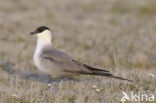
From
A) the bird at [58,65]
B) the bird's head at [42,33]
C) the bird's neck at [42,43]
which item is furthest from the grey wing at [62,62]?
the bird's head at [42,33]

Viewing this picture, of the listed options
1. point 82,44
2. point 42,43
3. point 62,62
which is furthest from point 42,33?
point 82,44

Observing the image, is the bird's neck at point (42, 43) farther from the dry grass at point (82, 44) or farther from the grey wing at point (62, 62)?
the dry grass at point (82, 44)

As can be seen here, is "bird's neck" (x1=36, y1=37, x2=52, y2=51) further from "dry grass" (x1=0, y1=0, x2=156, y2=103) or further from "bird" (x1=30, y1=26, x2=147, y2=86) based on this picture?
"dry grass" (x1=0, y1=0, x2=156, y2=103)

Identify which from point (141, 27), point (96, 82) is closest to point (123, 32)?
point (141, 27)

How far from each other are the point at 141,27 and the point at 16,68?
258 inches

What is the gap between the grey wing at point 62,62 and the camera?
6.25 metres

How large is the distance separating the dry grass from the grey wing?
24 cm

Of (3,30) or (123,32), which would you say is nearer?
(3,30)

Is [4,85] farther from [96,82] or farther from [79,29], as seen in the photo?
[79,29]

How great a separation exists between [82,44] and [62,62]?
4331 millimetres

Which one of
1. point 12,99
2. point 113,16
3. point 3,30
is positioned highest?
point 113,16

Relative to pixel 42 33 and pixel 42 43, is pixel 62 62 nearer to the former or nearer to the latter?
pixel 42 43

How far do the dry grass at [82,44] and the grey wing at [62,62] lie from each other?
24cm

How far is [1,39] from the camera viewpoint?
10.5 metres
